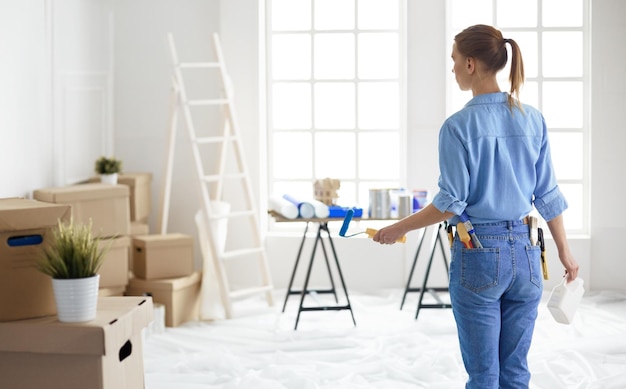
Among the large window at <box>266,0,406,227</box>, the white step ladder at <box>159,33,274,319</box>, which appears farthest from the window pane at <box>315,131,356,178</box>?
the white step ladder at <box>159,33,274,319</box>

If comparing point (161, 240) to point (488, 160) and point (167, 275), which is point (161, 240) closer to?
point (167, 275)

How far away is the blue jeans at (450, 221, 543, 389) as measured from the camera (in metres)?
3.00

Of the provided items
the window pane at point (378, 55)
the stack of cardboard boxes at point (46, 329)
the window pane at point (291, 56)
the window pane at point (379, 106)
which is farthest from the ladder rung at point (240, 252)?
the stack of cardboard boxes at point (46, 329)

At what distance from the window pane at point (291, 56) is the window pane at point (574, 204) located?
218 cm

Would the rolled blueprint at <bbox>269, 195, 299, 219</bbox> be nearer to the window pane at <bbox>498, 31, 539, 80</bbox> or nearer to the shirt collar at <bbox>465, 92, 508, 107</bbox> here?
the window pane at <bbox>498, 31, 539, 80</bbox>

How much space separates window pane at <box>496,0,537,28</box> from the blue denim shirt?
158 inches

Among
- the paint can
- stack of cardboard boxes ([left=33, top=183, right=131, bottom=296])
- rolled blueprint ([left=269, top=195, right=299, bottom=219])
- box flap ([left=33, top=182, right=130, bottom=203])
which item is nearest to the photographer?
box flap ([left=33, top=182, right=130, bottom=203])

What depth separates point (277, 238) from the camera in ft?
22.8

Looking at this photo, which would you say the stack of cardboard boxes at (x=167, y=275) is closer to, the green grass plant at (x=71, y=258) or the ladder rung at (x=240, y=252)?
the ladder rung at (x=240, y=252)

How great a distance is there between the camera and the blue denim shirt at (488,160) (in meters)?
3.00

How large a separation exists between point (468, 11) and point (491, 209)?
167 inches

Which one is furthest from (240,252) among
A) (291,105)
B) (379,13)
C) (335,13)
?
(379,13)

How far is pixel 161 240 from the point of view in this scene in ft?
19.6

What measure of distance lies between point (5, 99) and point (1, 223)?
5.44 ft
